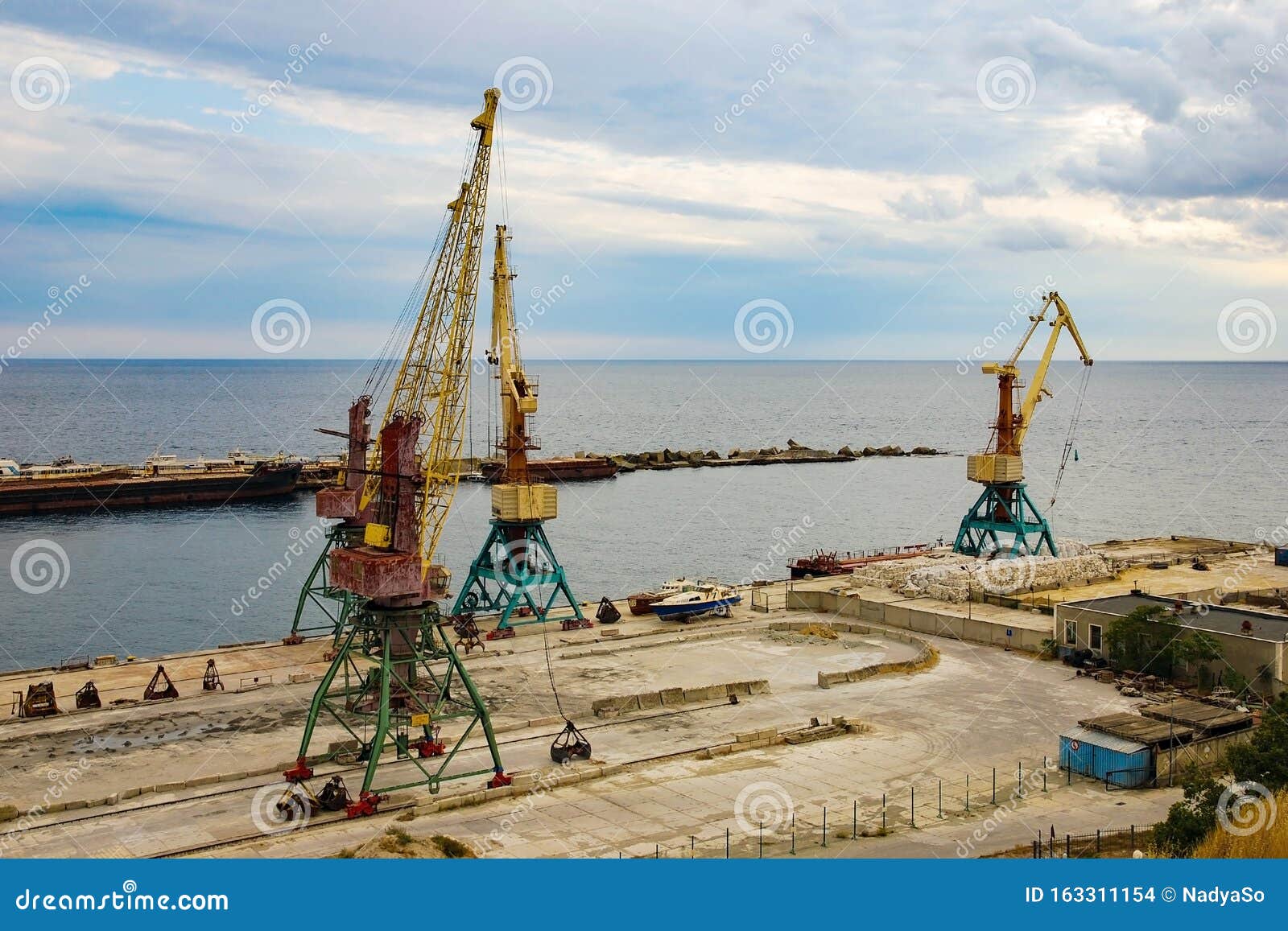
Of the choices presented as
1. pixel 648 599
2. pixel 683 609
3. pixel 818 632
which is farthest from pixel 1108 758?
pixel 648 599

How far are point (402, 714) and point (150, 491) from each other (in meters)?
95.3

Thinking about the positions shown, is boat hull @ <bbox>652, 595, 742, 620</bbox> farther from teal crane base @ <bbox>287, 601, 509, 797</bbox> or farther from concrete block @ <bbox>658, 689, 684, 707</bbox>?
teal crane base @ <bbox>287, 601, 509, 797</bbox>

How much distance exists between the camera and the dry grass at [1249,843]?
21328 millimetres

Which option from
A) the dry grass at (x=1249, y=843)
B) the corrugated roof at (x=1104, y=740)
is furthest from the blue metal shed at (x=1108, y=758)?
the dry grass at (x=1249, y=843)

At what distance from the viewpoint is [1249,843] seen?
22141mm

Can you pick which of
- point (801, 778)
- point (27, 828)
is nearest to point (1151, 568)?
point (801, 778)

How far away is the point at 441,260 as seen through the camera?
4038cm

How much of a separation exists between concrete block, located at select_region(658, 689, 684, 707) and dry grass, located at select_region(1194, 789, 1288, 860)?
20946 mm

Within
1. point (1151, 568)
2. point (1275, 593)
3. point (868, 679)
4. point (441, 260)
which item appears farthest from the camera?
point (1151, 568)

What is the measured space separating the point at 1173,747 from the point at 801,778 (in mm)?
10735

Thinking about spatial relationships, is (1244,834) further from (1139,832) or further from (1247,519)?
(1247,519)

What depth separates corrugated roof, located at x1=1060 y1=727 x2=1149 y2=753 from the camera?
3281 centimetres

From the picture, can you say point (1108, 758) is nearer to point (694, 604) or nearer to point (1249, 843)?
point (1249, 843)

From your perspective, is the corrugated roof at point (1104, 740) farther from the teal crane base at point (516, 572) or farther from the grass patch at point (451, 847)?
the teal crane base at point (516, 572)
